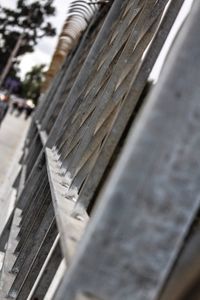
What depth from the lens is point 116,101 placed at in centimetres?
250

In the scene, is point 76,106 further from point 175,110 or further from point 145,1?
point 175,110

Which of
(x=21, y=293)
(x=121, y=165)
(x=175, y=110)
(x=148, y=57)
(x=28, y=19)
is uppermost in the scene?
(x=28, y=19)

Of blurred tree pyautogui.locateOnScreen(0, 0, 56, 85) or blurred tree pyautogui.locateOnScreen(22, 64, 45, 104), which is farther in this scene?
blurred tree pyautogui.locateOnScreen(22, 64, 45, 104)

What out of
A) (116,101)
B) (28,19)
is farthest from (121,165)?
(28,19)

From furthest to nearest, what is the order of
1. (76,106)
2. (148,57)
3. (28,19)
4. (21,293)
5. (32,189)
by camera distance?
(28,19), (32,189), (76,106), (21,293), (148,57)

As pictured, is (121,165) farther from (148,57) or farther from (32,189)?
(32,189)

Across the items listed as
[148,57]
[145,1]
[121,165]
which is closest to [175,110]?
[121,165]

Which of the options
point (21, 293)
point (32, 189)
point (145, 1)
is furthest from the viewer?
point (32, 189)

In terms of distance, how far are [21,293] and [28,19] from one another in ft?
129

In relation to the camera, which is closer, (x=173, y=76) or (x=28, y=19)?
(x=173, y=76)

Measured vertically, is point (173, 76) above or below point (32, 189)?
above

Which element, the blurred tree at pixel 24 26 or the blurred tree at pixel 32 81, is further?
the blurred tree at pixel 32 81

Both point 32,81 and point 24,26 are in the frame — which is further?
point 32,81

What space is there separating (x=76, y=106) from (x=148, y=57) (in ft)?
7.09
